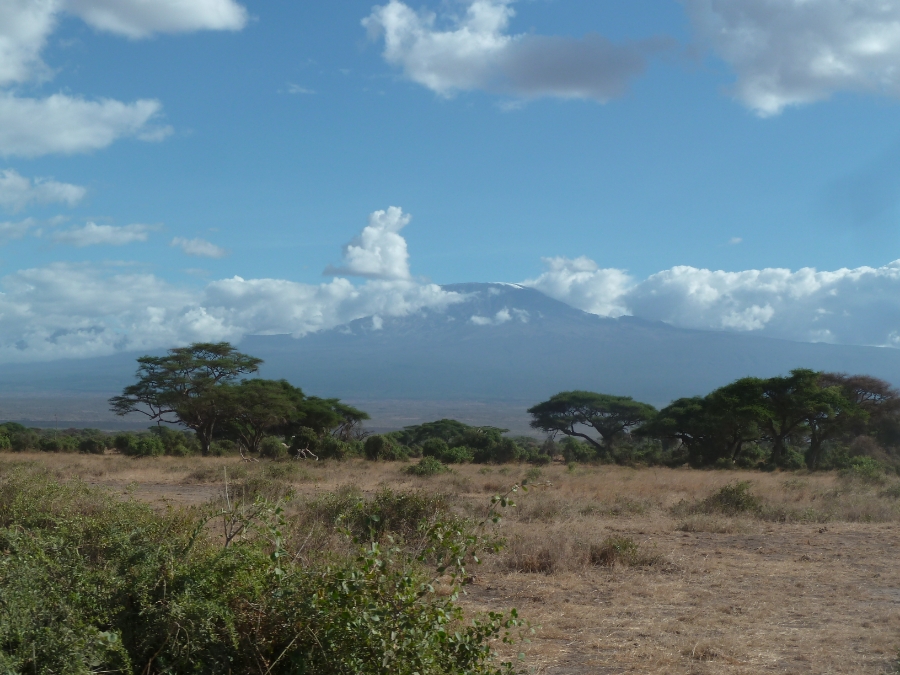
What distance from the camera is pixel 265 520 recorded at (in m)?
4.41

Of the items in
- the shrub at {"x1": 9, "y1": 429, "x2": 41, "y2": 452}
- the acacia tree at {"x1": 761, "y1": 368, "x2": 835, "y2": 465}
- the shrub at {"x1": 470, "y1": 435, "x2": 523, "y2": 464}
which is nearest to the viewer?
the acacia tree at {"x1": 761, "y1": 368, "x2": 835, "y2": 465}

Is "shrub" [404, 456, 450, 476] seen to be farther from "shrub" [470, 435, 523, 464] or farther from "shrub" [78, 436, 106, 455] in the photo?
"shrub" [78, 436, 106, 455]

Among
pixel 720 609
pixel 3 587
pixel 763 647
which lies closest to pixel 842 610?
pixel 720 609

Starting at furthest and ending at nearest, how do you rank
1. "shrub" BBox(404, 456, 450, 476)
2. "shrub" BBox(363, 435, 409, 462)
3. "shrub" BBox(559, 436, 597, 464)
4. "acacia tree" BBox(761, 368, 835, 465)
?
"shrub" BBox(559, 436, 597, 464)
"acacia tree" BBox(761, 368, 835, 465)
"shrub" BBox(363, 435, 409, 462)
"shrub" BBox(404, 456, 450, 476)

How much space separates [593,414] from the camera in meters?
49.0

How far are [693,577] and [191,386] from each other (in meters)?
32.6

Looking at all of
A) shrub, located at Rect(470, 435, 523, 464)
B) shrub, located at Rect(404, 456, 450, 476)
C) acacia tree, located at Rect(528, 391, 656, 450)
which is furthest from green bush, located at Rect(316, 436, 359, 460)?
acacia tree, located at Rect(528, 391, 656, 450)

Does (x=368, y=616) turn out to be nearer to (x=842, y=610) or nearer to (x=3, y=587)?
(x=3, y=587)

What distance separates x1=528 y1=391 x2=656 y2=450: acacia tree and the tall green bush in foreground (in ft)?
147

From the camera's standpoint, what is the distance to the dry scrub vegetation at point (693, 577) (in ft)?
19.5

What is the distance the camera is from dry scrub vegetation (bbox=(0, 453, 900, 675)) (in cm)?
595

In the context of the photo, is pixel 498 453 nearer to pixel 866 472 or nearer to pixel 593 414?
pixel 866 472

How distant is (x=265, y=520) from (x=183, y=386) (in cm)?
3538

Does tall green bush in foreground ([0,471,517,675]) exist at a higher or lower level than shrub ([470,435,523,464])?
higher
